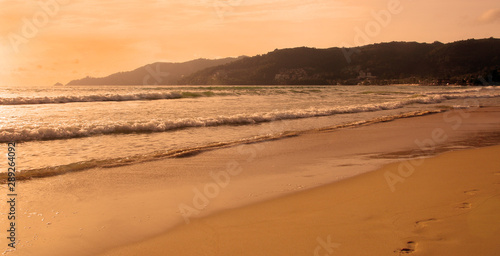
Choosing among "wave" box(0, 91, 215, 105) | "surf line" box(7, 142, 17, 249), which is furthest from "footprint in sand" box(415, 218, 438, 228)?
"wave" box(0, 91, 215, 105)

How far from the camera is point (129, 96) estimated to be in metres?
32.6

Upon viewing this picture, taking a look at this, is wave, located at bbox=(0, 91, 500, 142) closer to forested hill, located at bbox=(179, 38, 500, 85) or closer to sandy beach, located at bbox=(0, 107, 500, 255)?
sandy beach, located at bbox=(0, 107, 500, 255)

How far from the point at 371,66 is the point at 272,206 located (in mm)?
127349

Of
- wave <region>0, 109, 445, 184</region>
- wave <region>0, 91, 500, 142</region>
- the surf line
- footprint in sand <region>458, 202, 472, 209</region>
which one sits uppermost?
wave <region>0, 91, 500, 142</region>

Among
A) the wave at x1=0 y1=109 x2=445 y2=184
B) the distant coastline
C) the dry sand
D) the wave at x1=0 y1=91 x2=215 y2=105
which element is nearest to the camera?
the dry sand

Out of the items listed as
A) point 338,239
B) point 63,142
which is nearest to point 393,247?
point 338,239

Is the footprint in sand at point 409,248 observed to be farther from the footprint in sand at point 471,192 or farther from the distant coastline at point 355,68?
the distant coastline at point 355,68

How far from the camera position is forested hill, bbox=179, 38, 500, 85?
106 meters

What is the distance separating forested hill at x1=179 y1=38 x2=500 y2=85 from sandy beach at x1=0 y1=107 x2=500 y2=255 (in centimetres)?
10331

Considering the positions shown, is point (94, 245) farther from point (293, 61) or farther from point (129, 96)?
point (293, 61)

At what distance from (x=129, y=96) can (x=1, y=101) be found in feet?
31.6

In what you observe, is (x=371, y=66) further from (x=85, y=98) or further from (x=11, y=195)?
(x=11, y=195)

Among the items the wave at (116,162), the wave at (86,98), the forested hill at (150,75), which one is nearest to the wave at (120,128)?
the wave at (116,162)

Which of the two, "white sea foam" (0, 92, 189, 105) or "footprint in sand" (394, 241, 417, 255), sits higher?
"white sea foam" (0, 92, 189, 105)
